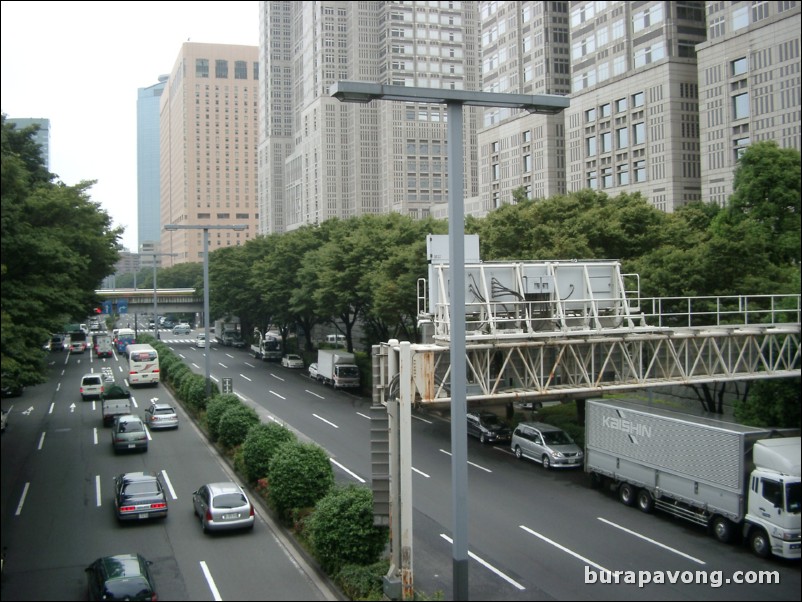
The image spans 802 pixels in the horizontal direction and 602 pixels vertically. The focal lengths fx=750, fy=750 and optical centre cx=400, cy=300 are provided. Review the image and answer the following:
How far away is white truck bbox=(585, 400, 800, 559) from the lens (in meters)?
18.6

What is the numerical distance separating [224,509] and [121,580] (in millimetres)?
6130

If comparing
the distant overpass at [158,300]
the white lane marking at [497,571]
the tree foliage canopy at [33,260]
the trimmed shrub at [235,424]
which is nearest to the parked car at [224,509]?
the tree foliage canopy at [33,260]

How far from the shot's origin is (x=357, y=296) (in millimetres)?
50406

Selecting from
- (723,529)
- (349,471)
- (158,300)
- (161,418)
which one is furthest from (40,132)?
(723,529)

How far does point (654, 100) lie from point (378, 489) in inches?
2034

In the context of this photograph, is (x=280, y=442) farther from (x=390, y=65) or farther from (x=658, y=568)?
(x=390, y=65)

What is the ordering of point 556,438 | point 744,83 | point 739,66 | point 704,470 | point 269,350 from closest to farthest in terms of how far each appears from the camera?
point 704,470 < point 556,438 < point 739,66 < point 744,83 < point 269,350

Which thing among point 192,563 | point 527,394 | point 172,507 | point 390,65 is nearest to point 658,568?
point 527,394

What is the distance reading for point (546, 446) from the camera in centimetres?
3002

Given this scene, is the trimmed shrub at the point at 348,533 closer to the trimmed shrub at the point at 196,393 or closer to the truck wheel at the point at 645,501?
the truck wheel at the point at 645,501

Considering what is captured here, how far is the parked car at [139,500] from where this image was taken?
21.7 metres

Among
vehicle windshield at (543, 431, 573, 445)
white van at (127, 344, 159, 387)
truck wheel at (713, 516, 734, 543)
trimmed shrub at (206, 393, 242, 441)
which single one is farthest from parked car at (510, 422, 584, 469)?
white van at (127, 344, 159, 387)

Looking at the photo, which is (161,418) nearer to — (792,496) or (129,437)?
(129,437)

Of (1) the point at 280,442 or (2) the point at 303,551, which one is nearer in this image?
(2) the point at 303,551
